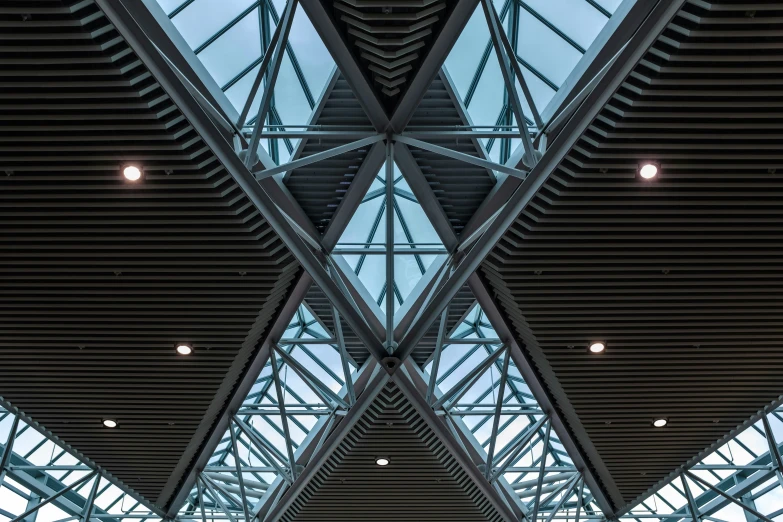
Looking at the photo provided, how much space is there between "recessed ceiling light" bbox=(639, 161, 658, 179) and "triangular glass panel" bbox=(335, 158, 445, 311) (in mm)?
5918

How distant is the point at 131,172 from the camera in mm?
10328

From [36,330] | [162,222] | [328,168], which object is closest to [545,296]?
[328,168]

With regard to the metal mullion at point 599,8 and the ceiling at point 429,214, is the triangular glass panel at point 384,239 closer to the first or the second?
the ceiling at point 429,214

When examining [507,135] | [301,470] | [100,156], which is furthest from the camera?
[301,470]

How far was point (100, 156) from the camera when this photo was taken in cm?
1012

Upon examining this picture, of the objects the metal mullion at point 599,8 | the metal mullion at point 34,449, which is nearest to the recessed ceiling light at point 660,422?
the metal mullion at point 599,8

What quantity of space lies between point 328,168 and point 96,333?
5.23 m

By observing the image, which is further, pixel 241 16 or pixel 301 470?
pixel 301 470

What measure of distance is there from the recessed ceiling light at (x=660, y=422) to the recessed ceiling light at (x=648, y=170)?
24.8 ft

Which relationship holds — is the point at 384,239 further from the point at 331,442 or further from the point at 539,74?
the point at 539,74

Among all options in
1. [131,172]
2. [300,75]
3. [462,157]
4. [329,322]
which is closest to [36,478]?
[329,322]

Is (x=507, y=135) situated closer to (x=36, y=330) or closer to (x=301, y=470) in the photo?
(x=36, y=330)

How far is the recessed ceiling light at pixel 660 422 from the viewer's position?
16.1 metres

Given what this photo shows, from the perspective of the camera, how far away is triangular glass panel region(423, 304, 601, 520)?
56.8 feet
